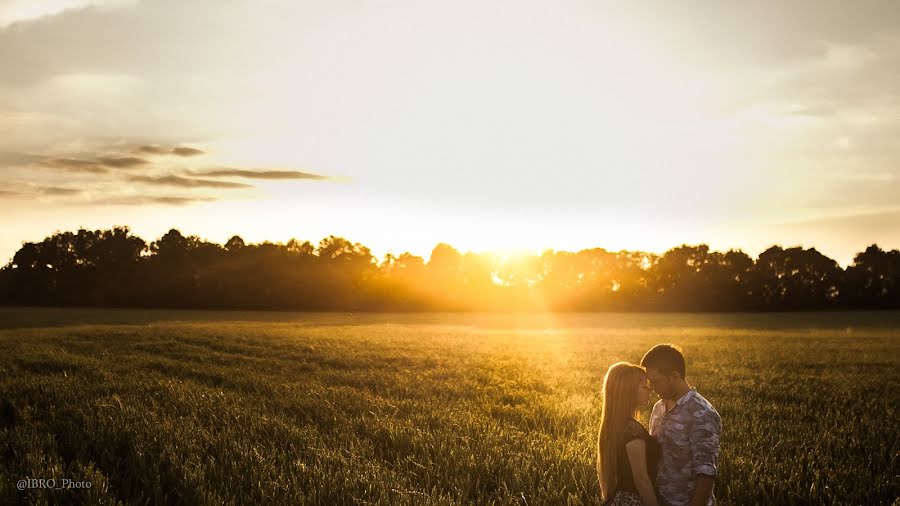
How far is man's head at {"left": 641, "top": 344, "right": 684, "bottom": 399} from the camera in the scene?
4785 millimetres

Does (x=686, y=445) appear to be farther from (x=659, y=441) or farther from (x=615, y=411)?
(x=615, y=411)

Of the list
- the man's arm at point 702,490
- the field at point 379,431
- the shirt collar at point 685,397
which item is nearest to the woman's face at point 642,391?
the shirt collar at point 685,397

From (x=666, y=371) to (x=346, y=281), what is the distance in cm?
8152

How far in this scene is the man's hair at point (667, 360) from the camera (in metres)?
4.79

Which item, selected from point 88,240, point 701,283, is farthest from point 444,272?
point 88,240

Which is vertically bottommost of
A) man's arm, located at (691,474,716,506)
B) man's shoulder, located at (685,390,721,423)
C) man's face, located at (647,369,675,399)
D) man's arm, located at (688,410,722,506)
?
man's arm, located at (691,474,716,506)

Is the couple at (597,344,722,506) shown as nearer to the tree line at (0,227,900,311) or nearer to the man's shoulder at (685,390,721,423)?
the man's shoulder at (685,390,721,423)

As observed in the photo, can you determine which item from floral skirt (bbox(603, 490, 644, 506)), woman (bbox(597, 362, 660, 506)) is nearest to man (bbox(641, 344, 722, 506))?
woman (bbox(597, 362, 660, 506))

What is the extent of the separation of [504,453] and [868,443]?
5664 mm

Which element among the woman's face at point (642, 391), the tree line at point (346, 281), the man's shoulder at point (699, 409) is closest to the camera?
the man's shoulder at point (699, 409)

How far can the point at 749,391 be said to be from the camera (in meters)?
14.1

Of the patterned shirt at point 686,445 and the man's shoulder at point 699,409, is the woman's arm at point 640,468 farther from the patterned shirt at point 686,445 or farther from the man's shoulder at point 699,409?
the man's shoulder at point 699,409

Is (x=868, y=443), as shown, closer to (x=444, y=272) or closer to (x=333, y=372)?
(x=333, y=372)

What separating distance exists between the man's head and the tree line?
7682cm
